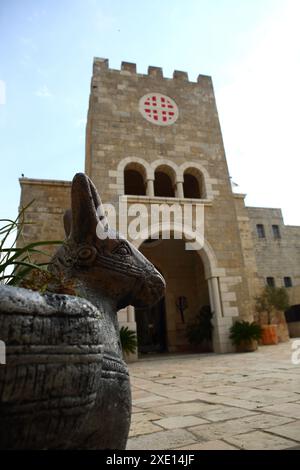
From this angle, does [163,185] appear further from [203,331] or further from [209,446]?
[209,446]

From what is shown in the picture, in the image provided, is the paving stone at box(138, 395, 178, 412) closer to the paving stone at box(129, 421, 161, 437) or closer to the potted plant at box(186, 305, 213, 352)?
the paving stone at box(129, 421, 161, 437)

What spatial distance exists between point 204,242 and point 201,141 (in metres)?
3.87

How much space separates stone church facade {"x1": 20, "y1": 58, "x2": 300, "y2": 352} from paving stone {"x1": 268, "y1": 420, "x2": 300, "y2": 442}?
6.33 meters

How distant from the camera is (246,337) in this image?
8094 mm

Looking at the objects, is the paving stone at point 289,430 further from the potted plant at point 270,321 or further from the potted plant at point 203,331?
the potted plant at point 270,321

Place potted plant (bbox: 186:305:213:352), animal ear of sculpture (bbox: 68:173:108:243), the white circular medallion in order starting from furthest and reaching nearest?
the white circular medallion → potted plant (bbox: 186:305:213:352) → animal ear of sculpture (bbox: 68:173:108:243)

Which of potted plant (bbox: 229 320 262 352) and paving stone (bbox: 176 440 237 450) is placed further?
potted plant (bbox: 229 320 262 352)

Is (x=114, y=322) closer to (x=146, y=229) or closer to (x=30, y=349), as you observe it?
(x=30, y=349)

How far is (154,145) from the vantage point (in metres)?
9.99

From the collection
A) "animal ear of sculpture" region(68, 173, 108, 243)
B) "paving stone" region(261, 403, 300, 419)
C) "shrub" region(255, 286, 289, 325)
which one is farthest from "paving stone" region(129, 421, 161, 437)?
"shrub" region(255, 286, 289, 325)

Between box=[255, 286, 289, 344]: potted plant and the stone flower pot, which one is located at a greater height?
box=[255, 286, 289, 344]: potted plant

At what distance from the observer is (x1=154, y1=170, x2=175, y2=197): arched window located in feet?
38.0

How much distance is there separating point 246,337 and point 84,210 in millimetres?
8047
